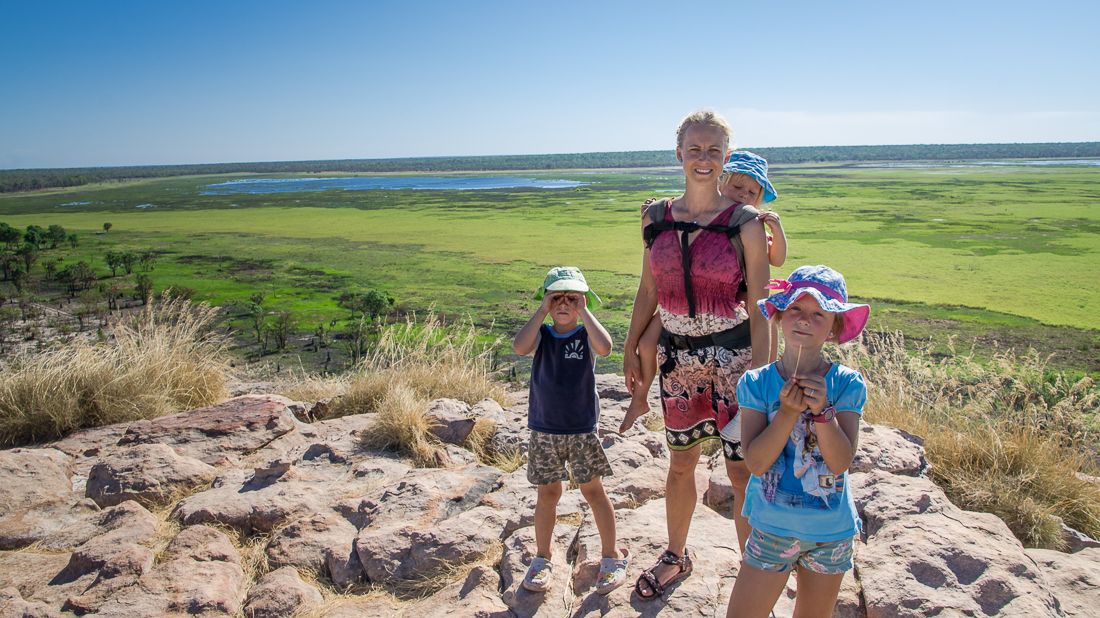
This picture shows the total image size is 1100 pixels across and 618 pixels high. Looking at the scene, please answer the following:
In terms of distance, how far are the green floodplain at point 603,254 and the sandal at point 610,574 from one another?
16.6ft

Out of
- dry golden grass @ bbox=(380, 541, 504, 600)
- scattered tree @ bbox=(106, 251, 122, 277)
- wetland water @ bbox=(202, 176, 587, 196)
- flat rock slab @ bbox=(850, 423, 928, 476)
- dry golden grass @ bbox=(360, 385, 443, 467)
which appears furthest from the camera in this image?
wetland water @ bbox=(202, 176, 587, 196)

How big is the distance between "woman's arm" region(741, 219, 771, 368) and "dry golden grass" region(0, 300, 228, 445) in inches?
172

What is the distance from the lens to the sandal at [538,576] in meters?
2.24

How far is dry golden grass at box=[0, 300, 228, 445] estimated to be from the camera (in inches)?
160

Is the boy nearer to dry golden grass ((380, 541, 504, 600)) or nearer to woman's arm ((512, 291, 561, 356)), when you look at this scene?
woman's arm ((512, 291, 561, 356))

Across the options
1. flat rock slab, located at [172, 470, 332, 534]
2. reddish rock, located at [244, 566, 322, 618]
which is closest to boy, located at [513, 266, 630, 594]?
reddish rock, located at [244, 566, 322, 618]

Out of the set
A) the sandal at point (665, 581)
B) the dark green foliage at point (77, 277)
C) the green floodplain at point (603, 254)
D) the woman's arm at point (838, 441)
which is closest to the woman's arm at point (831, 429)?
the woman's arm at point (838, 441)

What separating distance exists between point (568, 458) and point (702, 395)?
574 mm

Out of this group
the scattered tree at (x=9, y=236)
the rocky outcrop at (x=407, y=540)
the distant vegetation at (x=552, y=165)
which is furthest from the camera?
the distant vegetation at (x=552, y=165)

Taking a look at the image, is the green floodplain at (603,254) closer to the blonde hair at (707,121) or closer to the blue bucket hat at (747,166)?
the blue bucket hat at (747,166)

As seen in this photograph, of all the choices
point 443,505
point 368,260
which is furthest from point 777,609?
point 368,260

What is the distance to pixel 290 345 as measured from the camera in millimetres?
10898

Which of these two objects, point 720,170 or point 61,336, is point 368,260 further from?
point 720,170

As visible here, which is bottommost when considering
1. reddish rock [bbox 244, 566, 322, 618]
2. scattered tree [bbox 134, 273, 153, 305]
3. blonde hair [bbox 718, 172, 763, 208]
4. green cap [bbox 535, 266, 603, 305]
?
scattered tree [bbox 134, 273, 153, 305]
